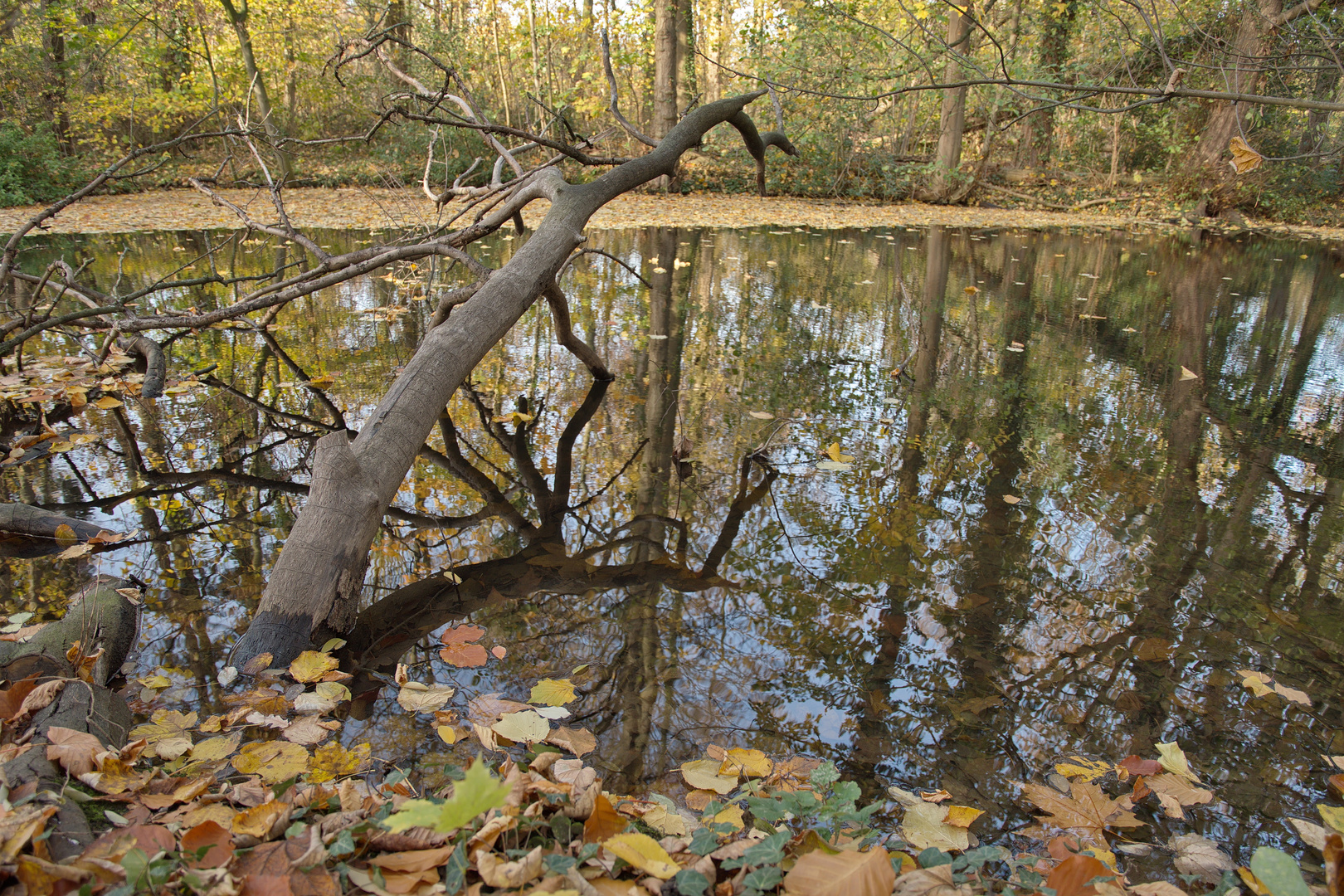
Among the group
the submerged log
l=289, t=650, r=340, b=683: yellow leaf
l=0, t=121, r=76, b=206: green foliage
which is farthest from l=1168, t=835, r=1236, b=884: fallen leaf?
l=0, t=121, r=76, b=206: green foliage

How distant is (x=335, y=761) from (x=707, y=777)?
89 centimetres

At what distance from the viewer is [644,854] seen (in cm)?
134

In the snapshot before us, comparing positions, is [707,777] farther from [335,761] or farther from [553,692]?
[335,761]

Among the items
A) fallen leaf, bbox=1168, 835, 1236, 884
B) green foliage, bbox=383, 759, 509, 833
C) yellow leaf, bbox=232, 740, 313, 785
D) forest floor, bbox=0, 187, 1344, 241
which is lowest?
fallen leaf, bbox=1168, 835, 1236, 884

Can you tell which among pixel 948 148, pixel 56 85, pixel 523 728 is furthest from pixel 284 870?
pixel 56 85

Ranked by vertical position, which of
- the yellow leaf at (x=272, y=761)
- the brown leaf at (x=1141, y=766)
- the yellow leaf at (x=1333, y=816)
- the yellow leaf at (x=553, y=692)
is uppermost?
the yellow leaf at (x=272, y=761)

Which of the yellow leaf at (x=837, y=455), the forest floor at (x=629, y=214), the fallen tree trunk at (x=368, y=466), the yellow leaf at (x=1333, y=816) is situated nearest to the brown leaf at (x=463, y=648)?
the fallen tree trunk at (x=368, y=466)

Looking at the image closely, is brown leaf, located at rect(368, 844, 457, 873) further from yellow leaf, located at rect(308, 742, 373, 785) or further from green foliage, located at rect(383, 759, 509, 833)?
yellow leaf, located at rect(308, 742, 373, 785)

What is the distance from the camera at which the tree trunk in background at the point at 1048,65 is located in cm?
1445

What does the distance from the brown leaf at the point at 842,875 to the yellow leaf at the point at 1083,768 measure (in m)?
0.88

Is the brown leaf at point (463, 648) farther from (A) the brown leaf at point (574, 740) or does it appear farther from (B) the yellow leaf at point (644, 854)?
(B) the yellow leaf at point (644, 854)

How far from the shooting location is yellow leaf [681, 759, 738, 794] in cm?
182

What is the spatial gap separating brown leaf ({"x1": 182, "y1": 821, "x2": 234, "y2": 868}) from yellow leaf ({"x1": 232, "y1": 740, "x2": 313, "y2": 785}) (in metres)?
0.37

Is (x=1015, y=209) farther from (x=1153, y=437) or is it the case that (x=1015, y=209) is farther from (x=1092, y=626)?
(x=1092, y=626)
